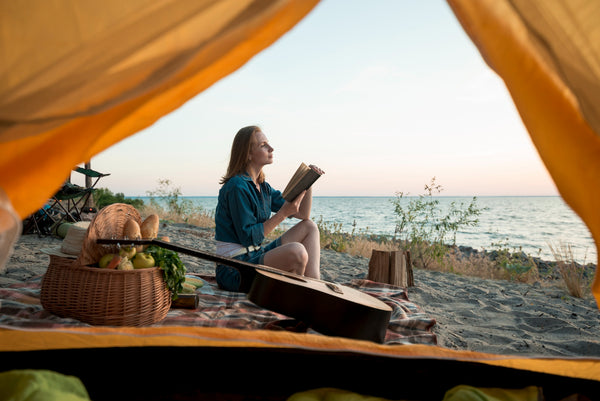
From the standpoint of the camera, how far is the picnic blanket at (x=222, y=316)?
223 cm

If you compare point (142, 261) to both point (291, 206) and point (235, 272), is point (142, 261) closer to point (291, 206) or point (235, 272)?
point (235, 272)

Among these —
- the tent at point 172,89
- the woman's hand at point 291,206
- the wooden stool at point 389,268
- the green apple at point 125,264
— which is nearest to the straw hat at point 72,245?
the green apple at point 125,264

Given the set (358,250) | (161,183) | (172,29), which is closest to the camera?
(172,29)

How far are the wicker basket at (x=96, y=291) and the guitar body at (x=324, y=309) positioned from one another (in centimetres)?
69

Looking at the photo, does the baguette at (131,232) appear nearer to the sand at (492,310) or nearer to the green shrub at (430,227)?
the sand at (492,310)

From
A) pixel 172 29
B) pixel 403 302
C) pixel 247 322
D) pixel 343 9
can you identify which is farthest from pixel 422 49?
pixel 172 29

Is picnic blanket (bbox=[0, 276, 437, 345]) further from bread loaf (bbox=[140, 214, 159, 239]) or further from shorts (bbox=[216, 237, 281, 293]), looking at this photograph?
bread loaf (bbox=[140, 214, 159, 239])

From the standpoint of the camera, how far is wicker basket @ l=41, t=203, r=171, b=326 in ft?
6.93

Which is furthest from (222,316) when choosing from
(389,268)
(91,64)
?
(389,268)

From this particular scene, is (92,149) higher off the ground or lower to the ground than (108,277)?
higher

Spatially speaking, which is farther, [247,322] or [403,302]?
[403,302]

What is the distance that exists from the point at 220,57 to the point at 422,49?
7503 mm

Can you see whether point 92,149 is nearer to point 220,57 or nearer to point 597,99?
point 220,57

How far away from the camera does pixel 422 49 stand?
7.71m
